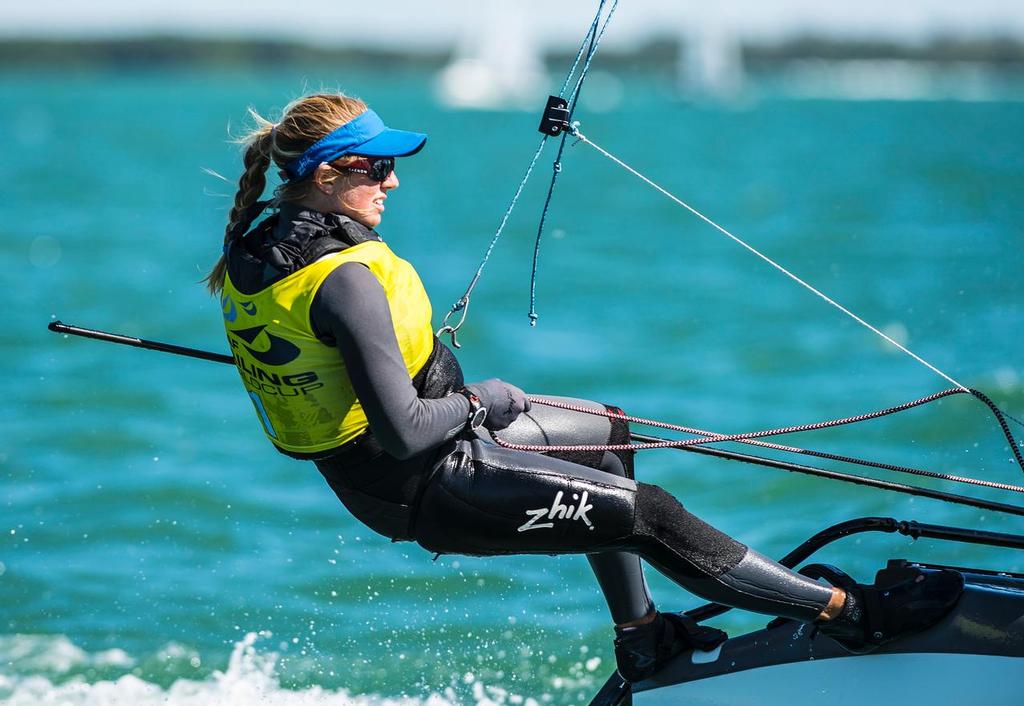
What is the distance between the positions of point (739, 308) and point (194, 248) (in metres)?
8.03

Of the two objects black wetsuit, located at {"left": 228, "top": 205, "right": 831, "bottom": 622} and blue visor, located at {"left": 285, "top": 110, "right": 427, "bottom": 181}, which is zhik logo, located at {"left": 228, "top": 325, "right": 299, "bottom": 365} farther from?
blue visor, located at {"left": 285, "top": 110, "right": 427, "bottom": 181}

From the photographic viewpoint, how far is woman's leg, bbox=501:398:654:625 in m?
3.35

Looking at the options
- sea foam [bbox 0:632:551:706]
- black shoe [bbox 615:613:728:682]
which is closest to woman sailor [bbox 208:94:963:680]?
black shoe [bbox 615:613:728:682]

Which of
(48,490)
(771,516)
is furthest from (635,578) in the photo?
(48,490)

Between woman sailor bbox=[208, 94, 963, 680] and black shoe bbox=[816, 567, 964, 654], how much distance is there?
28mm

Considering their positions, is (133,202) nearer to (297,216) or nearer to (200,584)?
(200,584)

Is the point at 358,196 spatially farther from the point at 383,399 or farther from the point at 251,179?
the point at 383,399

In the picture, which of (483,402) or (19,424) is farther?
(19,424)

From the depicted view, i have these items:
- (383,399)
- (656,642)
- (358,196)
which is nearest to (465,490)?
(383,399)

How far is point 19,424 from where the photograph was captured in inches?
335

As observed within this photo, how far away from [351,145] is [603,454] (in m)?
1.00

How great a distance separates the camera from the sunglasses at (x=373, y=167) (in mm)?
2996

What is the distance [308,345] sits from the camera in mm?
2914

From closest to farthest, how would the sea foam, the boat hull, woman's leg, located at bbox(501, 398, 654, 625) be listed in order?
the boat hull → woman's leg, located at bbox(501, 398, 654, 625) → the sea foam
